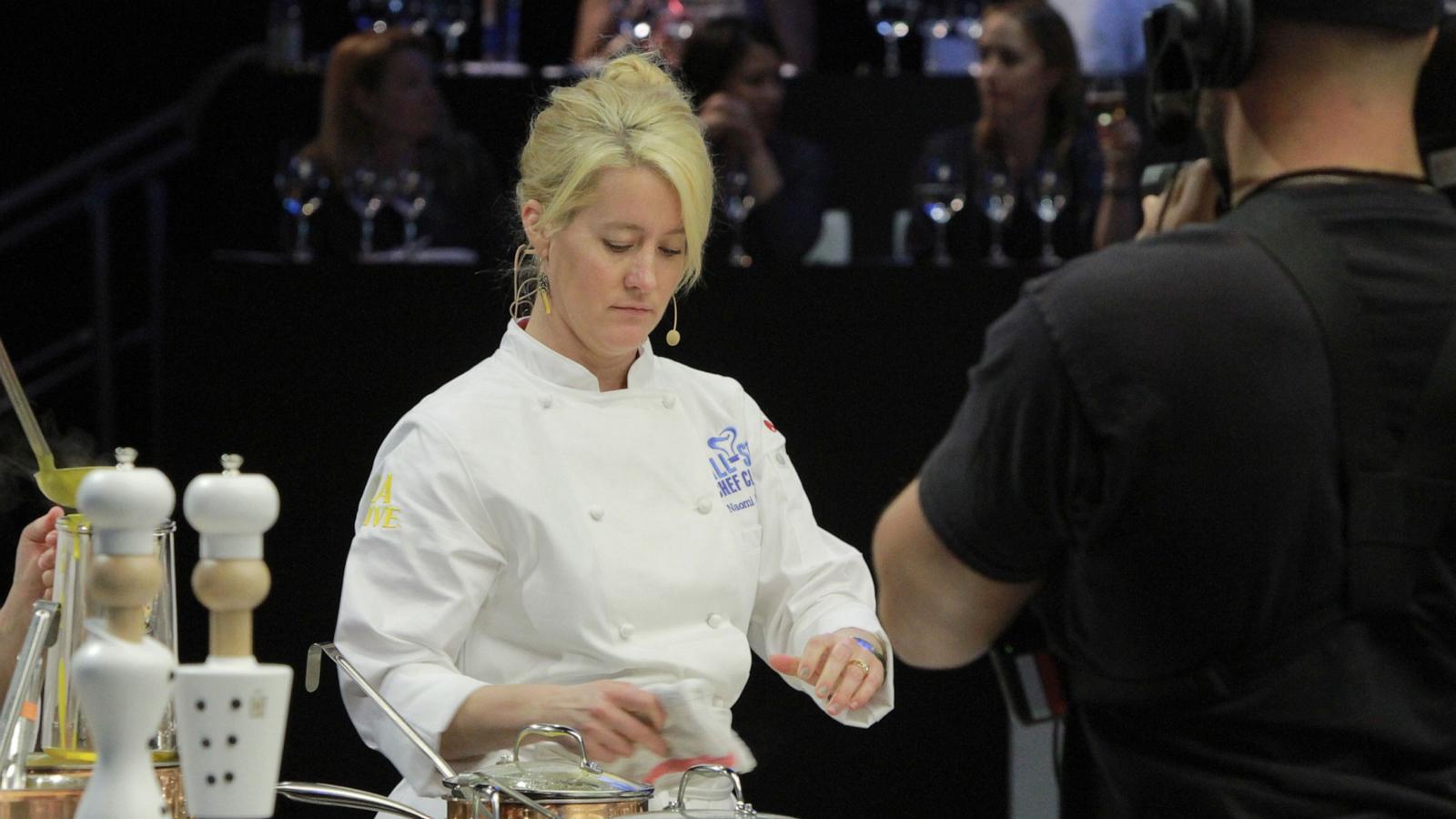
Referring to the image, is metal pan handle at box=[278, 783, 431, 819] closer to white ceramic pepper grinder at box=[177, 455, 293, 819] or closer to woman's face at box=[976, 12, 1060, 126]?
white ceramic pepper grinder at box=[177, 455, 293, 819]

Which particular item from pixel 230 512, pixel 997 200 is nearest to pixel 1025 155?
pixel 997 200

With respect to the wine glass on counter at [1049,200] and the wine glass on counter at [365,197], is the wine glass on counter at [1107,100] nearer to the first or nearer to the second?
the wine glass on counter at [1049,200]

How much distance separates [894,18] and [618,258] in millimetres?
2651

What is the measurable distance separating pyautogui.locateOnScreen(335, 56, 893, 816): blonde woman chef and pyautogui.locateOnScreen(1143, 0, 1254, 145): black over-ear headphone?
2.36 ft

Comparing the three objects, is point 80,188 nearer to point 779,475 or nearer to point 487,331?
point 487,331

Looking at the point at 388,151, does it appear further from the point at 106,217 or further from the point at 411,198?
the point at 106,217

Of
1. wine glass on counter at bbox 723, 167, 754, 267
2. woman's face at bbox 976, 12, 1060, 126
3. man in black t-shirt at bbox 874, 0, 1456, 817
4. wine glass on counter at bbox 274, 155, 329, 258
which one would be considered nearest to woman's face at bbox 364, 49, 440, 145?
wine glass on counter at bbox 274, 155, 329, 258

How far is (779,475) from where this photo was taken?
209cm

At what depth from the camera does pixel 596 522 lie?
6.15ft

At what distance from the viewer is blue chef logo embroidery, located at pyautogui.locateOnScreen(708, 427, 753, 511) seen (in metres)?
2.01

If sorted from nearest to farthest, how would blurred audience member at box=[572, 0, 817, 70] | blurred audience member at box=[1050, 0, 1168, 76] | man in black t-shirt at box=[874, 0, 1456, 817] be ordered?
1. man in black t-shirt at box=[874, 0, 1456, 817]
2. blurred audience member at box=[572, 0, 817, 70]
3. blurred audience member at box=[1050, 0, 1168, 76]

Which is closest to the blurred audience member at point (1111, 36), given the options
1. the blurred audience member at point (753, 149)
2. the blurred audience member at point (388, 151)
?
the blurred audience member at point (753, 149)

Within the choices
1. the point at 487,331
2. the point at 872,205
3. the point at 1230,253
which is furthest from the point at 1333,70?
the point at 872,205

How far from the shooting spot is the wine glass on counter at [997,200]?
363 centimetres
